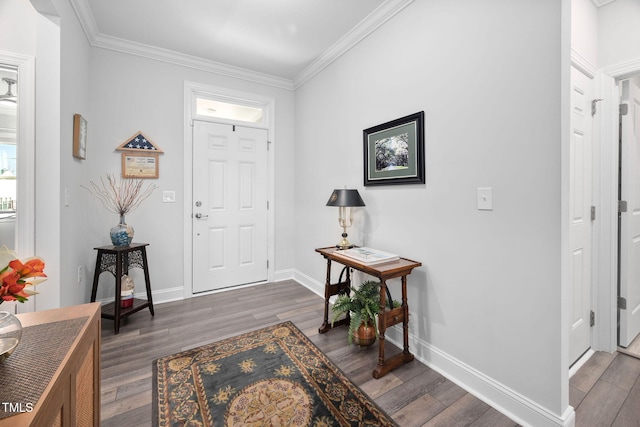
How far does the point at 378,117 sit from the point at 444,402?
2.05 m

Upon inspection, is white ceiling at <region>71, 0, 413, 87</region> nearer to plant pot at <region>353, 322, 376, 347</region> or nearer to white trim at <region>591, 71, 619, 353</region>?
white trim at <region>591, 71, 619, 353</region>

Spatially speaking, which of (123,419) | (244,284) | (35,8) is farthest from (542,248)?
(35,8)

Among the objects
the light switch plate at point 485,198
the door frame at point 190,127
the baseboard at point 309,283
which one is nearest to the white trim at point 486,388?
the light switch plate at point 485,198

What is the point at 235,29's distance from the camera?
8.63ft

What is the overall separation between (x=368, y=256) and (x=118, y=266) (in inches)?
83.3

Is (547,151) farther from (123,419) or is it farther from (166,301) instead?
(166,301)

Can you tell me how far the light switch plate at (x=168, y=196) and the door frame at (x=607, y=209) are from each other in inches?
148

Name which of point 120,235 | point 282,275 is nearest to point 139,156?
point 120,235

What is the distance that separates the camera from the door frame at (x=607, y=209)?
197cm

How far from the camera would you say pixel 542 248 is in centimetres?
142

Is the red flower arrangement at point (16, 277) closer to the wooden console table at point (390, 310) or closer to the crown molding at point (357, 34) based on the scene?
the wooden console table at point (390, 310)

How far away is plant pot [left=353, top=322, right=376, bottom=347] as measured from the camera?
2.11 metres

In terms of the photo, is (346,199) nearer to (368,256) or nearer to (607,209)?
(368,256)

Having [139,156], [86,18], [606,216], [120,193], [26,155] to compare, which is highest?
[86,18]
